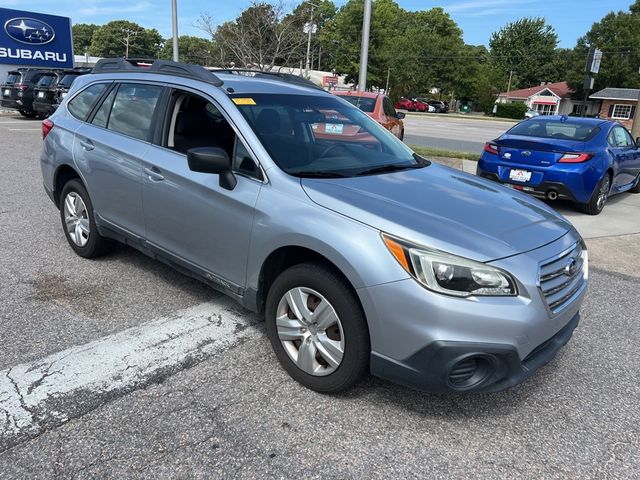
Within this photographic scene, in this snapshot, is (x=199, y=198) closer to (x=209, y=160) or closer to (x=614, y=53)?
(x=209, y=160)

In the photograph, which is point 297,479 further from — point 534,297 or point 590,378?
point 590,378

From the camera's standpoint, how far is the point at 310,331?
9.70ft

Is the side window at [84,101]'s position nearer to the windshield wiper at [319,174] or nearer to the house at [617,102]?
the windshield wiper at [319,174]

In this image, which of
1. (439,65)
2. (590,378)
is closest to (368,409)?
(590,378)

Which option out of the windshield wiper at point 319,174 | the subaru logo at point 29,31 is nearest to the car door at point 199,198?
the windshield wiper at point 319,174

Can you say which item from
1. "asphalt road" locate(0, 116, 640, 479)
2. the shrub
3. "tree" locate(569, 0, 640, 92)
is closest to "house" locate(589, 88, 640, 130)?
"tree" locate(569, 0, 640, 92)

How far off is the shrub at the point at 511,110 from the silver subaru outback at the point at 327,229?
62.0 m

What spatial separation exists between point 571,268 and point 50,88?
63.0 ft

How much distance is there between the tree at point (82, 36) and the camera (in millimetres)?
125294

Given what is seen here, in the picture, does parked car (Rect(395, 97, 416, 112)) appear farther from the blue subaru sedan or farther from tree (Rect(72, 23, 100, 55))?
tree (Rect(72, 23, 100, 55))

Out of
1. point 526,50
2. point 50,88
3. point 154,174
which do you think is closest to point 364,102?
point 154,174

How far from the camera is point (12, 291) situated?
4262 millimetres

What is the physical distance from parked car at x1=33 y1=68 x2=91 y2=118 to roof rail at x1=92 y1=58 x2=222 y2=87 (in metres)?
14.6

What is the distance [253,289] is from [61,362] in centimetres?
123
